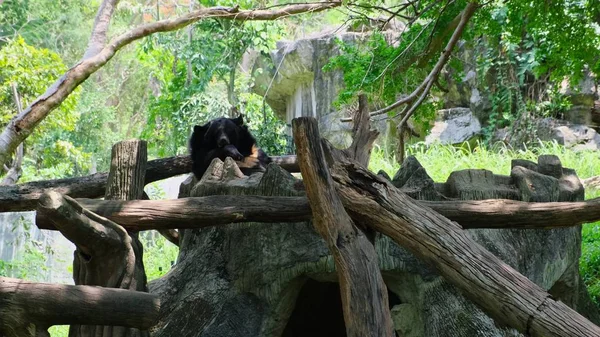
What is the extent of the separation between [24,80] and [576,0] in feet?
22.1

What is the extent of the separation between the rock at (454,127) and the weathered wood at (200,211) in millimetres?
9944

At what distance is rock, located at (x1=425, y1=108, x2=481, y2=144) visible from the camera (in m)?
14.0

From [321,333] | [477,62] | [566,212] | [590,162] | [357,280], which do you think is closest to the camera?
[357,280]

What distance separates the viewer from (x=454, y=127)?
14258 millimetres

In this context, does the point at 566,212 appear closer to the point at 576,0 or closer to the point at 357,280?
the point at 357,280

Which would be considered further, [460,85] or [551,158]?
[460,85]

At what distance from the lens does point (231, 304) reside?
4387 mm

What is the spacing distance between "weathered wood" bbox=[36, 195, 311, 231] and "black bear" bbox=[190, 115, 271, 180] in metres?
2.84

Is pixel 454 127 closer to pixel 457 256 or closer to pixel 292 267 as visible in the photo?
pixel 292 267

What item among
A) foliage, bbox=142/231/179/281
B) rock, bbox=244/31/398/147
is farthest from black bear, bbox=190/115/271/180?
rock, bbox=244/31/398/147

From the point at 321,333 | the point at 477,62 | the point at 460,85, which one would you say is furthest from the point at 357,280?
the point at 460,85

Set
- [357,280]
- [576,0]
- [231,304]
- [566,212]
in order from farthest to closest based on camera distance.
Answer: [576,0], [231,304], [566,212], [357,280]

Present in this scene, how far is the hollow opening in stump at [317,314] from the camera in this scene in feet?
19.2

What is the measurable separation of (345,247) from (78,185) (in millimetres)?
3117
